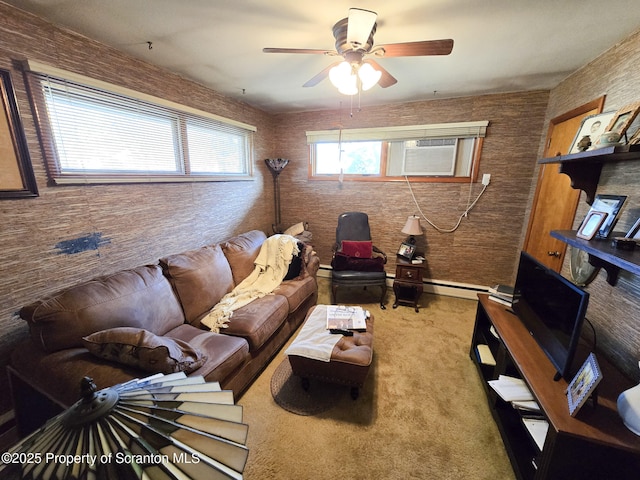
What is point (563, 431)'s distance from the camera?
1013mm

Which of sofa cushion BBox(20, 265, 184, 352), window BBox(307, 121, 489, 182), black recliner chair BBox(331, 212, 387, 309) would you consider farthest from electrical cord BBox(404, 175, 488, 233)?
sofa cushion BBox(20, 265, 184, 352)

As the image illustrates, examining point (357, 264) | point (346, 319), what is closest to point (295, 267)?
point (357, 264)

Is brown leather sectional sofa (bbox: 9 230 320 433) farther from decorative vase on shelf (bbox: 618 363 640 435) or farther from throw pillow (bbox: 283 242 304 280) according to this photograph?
decorative vase on shelf (bbox: 618 363 640 435)

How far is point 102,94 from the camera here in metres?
1.82

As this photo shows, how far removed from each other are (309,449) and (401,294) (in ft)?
6.86

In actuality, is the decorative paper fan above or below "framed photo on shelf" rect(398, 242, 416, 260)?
above

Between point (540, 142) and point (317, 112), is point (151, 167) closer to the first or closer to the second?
point (317, 112)

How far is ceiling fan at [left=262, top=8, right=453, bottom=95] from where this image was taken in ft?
4.26

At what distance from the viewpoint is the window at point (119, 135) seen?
161 cm

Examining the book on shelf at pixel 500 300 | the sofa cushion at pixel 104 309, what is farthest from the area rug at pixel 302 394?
the book on shelf at pixel 500 300

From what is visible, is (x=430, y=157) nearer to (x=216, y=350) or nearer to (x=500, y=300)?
(x=500, y=300)

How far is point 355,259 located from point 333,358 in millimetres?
1595

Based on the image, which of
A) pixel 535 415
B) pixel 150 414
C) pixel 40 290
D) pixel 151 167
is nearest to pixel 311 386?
pixel 535 415

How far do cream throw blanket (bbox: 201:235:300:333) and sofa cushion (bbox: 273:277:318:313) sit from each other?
9 centimetres
